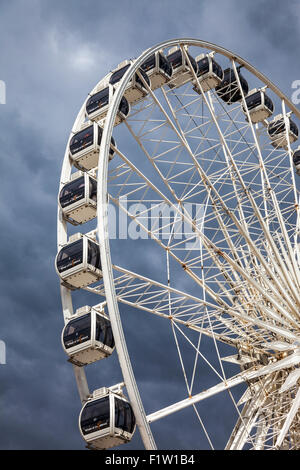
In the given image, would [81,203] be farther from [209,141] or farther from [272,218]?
[272,218]

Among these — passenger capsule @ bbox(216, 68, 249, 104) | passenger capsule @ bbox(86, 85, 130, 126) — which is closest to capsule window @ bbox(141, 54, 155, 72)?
passenger capsule @ bbox(86, 85, 130, 126)

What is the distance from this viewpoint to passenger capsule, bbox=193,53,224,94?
26.7 meters

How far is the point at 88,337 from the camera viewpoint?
17500 mm

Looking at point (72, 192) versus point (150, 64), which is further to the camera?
point (150, 64)

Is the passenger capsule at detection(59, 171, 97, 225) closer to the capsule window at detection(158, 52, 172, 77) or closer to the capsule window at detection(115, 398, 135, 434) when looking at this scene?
the capsule window at detection(158, 52, 172, 77)

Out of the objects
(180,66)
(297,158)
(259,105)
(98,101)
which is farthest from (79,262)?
(297,158)

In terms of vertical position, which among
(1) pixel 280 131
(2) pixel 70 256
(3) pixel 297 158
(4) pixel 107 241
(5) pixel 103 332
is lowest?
(5) pixel 103 332

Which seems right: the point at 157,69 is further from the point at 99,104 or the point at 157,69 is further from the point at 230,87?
the point at 230,87

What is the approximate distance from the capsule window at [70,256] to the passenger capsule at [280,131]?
1485 cm

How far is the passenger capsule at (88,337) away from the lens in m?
17.5

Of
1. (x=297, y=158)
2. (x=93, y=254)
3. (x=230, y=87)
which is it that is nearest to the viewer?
(x=93, y=254)

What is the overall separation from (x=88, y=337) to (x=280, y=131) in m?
17.5

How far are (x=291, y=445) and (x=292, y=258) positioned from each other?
645cm
